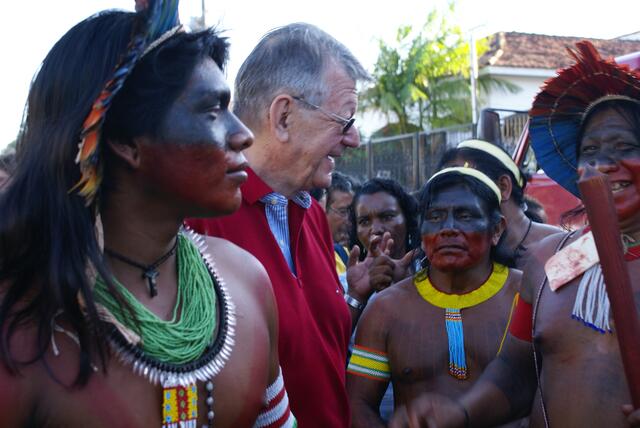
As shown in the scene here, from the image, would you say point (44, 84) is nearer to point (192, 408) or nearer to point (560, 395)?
point (192, 408)

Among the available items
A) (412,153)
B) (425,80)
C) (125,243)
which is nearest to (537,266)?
(125,243)

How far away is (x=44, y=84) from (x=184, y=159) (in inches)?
16.4

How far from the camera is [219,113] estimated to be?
86.3 inches

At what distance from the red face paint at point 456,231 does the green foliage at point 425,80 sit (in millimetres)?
30690

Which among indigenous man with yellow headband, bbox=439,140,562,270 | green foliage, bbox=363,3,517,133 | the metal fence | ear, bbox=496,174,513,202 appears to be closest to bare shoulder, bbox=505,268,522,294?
indigenous man with yellow headband, bbox=439,140,562,270

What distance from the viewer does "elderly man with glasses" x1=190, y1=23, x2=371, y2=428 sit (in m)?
3.04

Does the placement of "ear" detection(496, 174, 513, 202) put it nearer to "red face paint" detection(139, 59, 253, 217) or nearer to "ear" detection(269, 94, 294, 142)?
"ear" detection(269, 94, 294, 142)

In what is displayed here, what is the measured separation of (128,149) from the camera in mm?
2082

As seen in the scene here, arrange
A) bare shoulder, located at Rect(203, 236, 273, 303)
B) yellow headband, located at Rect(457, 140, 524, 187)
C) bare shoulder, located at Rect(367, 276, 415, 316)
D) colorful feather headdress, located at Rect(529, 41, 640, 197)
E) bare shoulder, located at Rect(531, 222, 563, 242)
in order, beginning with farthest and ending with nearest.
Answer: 1. yellow headband, located at Rect(457, 140, 524, 187)
2. bare shoulder, located at Rect(531, 222, 563, 242)
3. bare shoulder, located at Rect(367, 276, 415, 316)
4. colorful feather headdress, located at Rect(529, 41, 640, 197)
5. bare shoulder, located at Rect(203, 236, 273, 303)

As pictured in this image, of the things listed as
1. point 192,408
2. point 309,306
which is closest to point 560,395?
point 309,306

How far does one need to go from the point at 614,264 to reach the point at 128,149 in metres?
1.46

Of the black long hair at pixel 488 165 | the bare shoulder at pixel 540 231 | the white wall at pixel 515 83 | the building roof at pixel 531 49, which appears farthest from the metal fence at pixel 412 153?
the building roof at pixel 531 49

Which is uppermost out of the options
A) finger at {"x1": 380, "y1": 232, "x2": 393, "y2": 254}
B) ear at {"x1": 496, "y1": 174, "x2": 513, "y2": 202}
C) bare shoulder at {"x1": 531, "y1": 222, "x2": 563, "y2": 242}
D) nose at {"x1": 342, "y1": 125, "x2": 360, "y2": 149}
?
nose at {"x1": 342, "y1": 125, "x2": 360, "y2": 149}

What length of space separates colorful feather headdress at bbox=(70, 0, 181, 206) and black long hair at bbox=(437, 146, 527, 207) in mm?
3111
